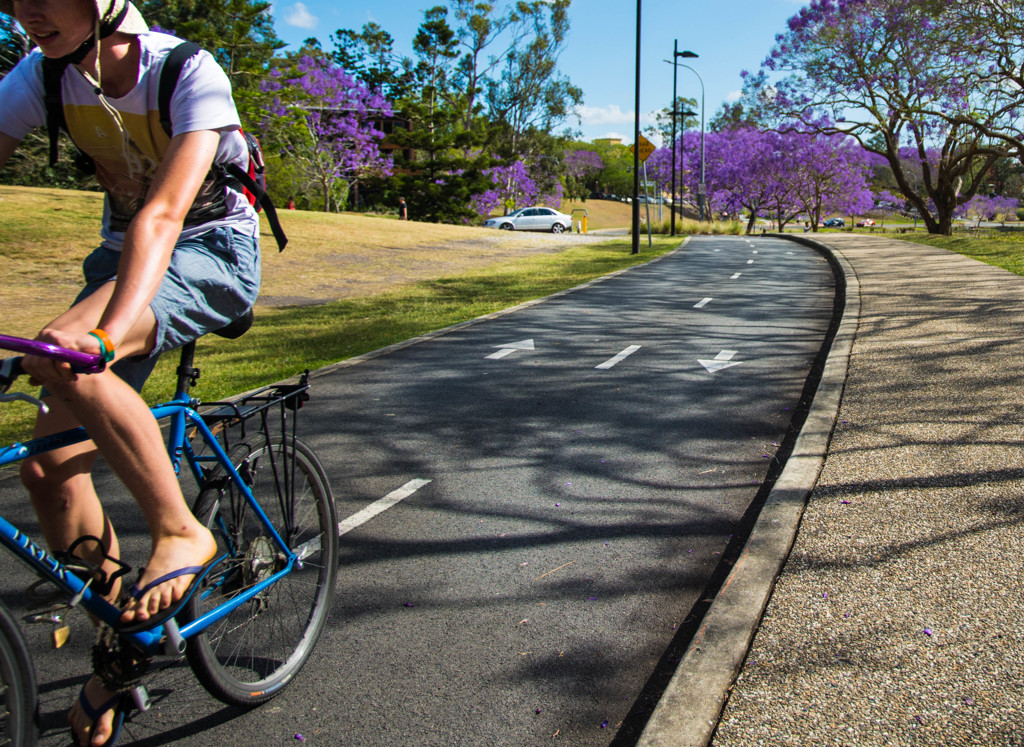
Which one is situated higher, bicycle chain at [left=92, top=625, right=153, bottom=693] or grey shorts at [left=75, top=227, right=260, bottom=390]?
grey shorts at [left=75, top=227, right=260, bottom=390]

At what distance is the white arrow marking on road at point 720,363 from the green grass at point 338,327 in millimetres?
3630

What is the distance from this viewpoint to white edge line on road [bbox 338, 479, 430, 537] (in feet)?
13.7

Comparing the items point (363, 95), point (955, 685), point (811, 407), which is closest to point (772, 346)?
point (811, 407)

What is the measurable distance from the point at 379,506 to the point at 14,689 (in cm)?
267

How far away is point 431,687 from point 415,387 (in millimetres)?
4561

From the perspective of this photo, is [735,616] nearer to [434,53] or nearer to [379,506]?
[379,506]

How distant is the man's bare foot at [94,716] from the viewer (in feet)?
7.04

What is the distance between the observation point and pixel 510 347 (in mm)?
9078

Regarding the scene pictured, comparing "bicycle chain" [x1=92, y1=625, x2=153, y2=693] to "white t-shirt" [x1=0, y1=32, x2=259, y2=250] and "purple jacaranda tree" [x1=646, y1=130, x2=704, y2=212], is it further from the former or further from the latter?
"purple jacaranda tree" [x1=646, y1=130, x2=704, y2=212]

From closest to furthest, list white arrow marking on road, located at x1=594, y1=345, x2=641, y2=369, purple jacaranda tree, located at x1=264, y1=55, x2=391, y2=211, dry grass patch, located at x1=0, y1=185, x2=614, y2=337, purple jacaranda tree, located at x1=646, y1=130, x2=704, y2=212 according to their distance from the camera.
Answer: white arrow marking on road, located at x1=594, y1=345, x2=641, y2=369 < dry grass patch, located at x1=0, y1=185, x2=614, y2=337 < purple jacaranda tree, located at x1=264, y1=55, x2=391, y2=211 < purple jacaranda tree, located at x1=646, y1=130, x2=704, y2=212

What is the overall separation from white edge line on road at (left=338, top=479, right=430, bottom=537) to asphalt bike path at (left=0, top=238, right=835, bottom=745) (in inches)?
0.6

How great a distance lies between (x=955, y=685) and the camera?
8.24ft

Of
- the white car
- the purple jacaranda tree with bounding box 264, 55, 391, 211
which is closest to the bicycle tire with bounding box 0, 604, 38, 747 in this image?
the purple jacaranda tree with bounding box 264, 55, 391, 211

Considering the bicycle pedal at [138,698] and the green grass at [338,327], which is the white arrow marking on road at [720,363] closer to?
the green grass at [338,327]
